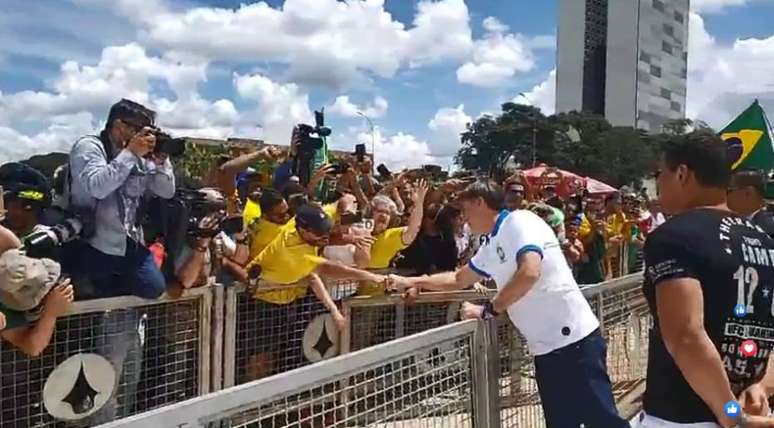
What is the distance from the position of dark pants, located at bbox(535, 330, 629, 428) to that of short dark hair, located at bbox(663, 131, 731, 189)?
1387mm

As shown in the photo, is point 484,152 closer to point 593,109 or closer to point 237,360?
point 593,109

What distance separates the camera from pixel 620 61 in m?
115

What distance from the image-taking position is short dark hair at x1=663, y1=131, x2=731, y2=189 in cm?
279

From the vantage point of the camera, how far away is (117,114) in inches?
180

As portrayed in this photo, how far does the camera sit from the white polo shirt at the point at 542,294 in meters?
3.96

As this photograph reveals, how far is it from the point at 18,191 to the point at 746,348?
352cm

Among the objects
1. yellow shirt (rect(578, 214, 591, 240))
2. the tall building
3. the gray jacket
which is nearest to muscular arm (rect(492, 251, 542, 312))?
the gray jacket

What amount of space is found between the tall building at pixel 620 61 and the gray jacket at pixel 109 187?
112906 millimetres

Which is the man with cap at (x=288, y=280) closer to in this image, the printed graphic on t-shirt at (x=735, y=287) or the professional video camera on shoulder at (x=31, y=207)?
the professional video camera on shoulder at (x=31, y=207)

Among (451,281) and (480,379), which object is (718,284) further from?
(451,281)

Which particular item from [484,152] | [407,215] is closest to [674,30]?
[484,152]

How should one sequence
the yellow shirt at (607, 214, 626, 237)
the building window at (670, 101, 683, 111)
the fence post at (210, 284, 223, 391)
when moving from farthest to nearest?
the building window at (670, 101, 683, 111), the yellow shirt at (607, 214, 626, 237), the fence post at (210, 284, 223, 391)

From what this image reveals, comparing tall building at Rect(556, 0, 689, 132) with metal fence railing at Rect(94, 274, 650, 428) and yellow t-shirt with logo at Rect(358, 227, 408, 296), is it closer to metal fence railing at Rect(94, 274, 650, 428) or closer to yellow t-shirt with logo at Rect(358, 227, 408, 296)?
yellow t-shirt with logo at Rect(358, 227, 408, 296)

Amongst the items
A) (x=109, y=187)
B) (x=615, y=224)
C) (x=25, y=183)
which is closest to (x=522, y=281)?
(x=109, y=187)
